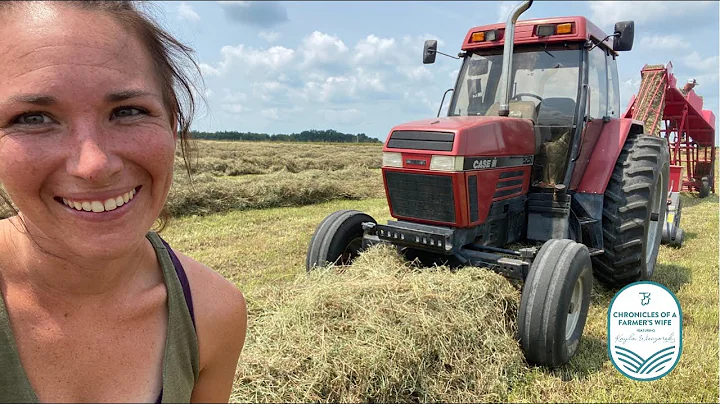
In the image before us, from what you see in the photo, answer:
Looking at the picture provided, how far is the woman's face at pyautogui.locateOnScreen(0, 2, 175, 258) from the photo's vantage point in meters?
0.88

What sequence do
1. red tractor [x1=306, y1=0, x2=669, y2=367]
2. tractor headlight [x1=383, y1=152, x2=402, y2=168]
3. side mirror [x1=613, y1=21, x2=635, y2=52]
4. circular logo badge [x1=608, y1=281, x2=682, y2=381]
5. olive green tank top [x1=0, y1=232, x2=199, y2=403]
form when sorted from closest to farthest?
olive green tank top [x1=0, y1=232, x2=199, y2=403] < circular logo badge [x1=608, y1=281, x2=682, y2=381] < red tractor [x1=306, y1=0, x2=669, y2=367] < tractor headlight [x1=383, y1=152, x2=402, y2=168] < side mirror [x1=613, y1=21, x2=635, y2=52]

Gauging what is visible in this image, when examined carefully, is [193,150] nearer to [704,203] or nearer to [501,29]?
[501,29]

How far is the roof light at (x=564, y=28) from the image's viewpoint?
14.8 feet

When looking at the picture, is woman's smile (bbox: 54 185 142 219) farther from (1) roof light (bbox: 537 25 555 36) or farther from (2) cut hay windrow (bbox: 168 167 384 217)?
(2) cut hay windrow (bbox: 168 167 384 217)

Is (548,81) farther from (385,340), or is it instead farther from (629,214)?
(385,340)

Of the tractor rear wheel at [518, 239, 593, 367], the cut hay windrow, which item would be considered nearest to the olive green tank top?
the tractor rear wheel at [518, 239, 593, 367]

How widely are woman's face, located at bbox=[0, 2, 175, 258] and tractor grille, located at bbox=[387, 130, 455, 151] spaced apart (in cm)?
303

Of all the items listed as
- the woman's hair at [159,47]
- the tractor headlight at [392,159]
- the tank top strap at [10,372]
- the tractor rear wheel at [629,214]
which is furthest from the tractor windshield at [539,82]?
the tank top strap at [10,372]

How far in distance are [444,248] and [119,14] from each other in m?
3.25

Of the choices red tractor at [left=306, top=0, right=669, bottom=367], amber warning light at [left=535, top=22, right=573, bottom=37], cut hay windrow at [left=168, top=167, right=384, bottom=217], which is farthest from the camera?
cut hay windrow at [left=168, top=167, right=384, bottom=217]

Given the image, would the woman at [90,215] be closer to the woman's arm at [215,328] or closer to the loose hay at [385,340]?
the woman's arm at [215,328]

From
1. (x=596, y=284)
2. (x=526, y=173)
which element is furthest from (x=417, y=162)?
(x=596, y=284)

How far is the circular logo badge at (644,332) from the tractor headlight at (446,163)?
1489mm

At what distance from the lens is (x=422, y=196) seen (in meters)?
4.12
